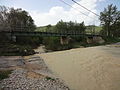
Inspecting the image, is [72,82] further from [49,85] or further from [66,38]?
[66,38]

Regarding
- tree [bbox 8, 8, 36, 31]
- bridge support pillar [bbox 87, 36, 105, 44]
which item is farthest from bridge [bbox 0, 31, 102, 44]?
tree [bbox 8, 8, 36, 31]

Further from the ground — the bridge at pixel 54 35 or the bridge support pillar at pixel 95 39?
the bridge at pixel 54 35

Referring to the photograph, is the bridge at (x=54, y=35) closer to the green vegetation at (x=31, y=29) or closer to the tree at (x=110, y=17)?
the green vegetation at (x=31, y=29)

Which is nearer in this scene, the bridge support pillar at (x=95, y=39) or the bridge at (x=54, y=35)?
the bridge at (x=54, y=35)

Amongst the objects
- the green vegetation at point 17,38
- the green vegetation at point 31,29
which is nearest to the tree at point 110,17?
the green vegetation at point 31,29

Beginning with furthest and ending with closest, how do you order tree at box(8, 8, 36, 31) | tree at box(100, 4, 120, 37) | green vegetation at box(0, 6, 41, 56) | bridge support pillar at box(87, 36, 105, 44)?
tree at box(100, 4, 120, 37)
bridge support pillar at box(87, 36, 105, 44)
tree at box(8, 8, 36, 31)
green vegetation at box(0, 6, 41, 56)

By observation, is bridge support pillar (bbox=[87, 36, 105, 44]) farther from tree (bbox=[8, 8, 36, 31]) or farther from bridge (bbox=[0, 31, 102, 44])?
tree (bbox=[8, 8, 36, 31])

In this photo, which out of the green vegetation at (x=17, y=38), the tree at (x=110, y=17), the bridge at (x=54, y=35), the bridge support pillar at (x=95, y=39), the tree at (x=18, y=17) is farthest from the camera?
the tree at (x=110, y=17)

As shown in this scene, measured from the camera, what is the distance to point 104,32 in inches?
3679

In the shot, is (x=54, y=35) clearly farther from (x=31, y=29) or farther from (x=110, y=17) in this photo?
(x=110, y=17)

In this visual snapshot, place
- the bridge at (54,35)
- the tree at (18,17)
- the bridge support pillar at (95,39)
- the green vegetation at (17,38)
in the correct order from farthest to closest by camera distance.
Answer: the bridge support pillar at (95,39), the tree at (18,17), the bridge at (54,35), the green vegetation at (17,38)

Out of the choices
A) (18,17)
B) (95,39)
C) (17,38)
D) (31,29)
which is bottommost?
(95,39)

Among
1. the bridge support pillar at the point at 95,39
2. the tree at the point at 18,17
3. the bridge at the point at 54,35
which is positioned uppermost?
the tree at the point at 18,17

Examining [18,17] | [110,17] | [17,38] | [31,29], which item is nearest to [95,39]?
[110,17]
